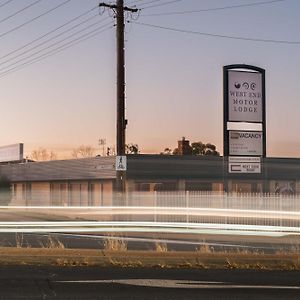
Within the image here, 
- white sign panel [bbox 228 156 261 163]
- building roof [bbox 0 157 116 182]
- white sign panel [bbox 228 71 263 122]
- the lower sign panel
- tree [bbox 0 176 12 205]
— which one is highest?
white sign panel [bbox 228 71 263 122]

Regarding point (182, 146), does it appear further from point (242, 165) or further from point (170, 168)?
point (242, 165)

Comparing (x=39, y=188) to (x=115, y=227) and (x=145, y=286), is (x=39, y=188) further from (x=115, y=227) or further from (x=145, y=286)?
(x=145, y=286)

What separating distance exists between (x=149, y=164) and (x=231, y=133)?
10.2 metres

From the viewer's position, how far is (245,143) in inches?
1151

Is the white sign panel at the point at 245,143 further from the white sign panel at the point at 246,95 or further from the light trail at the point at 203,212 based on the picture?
the light trail at the point at 203,212

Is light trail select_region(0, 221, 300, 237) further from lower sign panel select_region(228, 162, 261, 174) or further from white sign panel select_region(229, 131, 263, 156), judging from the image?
white sign panel select_region(229, 131, 263, 156)

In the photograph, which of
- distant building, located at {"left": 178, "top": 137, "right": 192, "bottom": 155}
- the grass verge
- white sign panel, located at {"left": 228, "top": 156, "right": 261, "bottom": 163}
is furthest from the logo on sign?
distant building, located at {"left": 178, "top": 137, "right": 192, "bottom": 155}

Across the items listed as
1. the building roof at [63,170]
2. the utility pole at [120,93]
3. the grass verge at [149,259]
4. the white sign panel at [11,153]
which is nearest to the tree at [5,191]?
the building roof at [63,170]

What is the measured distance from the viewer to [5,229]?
27484 millimetres

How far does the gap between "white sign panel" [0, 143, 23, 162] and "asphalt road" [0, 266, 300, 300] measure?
57.3m

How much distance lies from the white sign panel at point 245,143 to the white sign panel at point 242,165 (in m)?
0.81

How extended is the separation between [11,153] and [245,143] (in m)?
46.2

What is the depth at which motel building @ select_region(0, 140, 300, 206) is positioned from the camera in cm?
3866

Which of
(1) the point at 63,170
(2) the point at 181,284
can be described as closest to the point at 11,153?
(1) the point at 63,170
